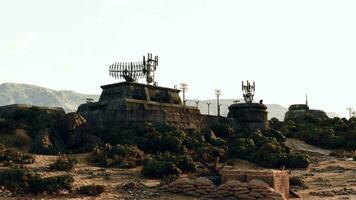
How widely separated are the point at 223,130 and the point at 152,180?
2488 cm

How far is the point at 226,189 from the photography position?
2155 cm

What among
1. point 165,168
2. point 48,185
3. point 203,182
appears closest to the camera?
point 48,185

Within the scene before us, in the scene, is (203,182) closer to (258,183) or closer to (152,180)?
(258,183)

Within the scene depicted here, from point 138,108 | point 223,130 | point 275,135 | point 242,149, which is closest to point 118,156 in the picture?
point 138,108

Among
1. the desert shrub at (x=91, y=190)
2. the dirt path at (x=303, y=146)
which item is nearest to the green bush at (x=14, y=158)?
the desert shrub at (x=91, y=190)

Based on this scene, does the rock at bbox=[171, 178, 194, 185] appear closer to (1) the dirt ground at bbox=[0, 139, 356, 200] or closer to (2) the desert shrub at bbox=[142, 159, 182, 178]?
(1) the dirt ground at bbox=[0, 139, 356, 200]

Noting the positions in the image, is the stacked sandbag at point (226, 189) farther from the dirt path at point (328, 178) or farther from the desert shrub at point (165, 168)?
the desert shrub at point (165, 168)

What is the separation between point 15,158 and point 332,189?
21.9 metres

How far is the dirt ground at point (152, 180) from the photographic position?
2192 cm

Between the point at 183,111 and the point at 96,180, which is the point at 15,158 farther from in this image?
the point at 183,111

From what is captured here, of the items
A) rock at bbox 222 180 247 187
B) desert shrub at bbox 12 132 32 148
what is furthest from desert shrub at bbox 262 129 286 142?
rock at bbox 222 180 247 187

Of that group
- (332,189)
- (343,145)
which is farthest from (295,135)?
(332,189)

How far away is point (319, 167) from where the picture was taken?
3709 cm

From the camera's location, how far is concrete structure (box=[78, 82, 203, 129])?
43.8 meters
